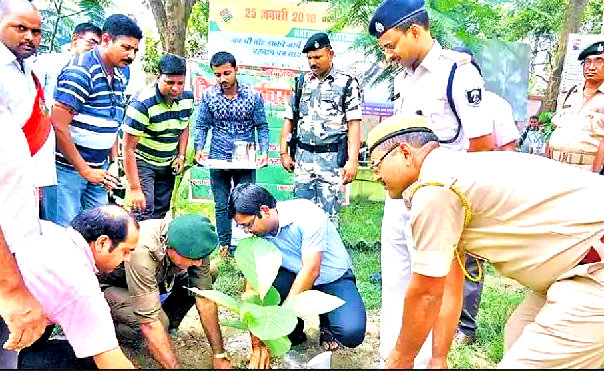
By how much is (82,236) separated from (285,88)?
3990mm

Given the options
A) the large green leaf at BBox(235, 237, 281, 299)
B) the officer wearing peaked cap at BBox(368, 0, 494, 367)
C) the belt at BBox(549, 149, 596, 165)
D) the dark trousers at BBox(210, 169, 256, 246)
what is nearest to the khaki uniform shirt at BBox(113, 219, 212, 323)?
the large green leaf at BBox(235, 237, 281, 299)

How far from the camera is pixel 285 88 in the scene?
6.09 m

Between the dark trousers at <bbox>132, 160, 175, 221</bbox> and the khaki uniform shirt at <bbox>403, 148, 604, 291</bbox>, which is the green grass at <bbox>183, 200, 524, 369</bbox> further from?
the khaki uniform shirt at <bbox>403, 148, 604, 291</bbox>

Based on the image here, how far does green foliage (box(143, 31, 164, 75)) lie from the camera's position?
8602 millimetres

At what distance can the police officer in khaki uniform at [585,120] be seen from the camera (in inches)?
163

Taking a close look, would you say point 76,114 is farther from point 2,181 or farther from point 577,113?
point 577,113

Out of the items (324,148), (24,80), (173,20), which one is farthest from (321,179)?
(173,20)

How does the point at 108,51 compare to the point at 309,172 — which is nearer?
the point at 108,51

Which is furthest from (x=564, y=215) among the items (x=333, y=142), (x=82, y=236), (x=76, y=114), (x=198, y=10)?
(x=198, y=10)

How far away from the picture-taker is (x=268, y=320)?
7.45 ft

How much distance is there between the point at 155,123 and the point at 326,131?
3.87 feet

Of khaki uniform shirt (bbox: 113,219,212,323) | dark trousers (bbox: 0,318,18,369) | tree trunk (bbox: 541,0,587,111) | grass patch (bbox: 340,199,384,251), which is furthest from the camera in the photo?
tree trunk (bbox: 541,0,587,111)

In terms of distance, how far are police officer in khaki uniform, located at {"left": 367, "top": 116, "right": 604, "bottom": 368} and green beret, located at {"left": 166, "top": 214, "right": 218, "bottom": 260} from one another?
1097 millimetres

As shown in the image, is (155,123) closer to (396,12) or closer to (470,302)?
(396,12)
